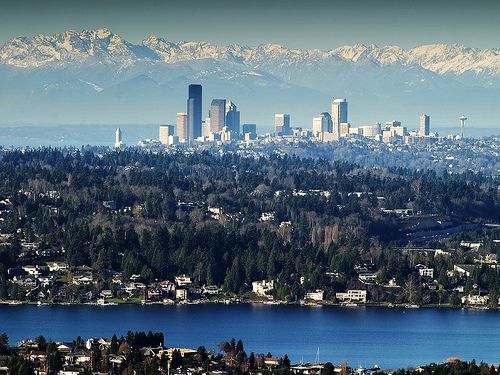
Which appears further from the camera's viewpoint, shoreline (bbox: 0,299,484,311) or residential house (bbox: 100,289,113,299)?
residential house (bbox: 100,289,113,299)

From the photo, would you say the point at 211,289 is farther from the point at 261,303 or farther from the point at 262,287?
the point at 261,303

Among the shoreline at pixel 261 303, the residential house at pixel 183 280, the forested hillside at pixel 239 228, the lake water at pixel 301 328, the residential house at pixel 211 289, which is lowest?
the lake water at pixel 301 328

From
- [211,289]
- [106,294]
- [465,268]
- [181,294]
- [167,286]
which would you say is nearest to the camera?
[106,294]

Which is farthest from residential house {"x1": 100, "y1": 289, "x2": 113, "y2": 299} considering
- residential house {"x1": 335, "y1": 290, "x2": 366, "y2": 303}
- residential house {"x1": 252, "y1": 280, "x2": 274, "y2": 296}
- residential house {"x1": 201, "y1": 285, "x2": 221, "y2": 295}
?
residential house {"x1": 335, "y1": 290, "x2": 366, "y2": 303}

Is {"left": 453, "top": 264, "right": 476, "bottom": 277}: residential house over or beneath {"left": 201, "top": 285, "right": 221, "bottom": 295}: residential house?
over

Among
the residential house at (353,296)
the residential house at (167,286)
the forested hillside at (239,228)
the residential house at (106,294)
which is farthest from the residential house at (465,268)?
the residential house at (106,294)

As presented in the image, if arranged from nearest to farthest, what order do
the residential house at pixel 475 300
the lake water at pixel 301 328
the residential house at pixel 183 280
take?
the lake water at pixel 301 328 < the residential house at pixel 475 300 < the residential house at pixel 183 280

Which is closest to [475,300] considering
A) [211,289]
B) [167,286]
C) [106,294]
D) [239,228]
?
[211,289]

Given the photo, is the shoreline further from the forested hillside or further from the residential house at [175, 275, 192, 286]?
the residential house at [175, 275, 192, 286]

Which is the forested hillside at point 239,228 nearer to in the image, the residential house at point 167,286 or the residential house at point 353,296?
the residential house at point 353,296
